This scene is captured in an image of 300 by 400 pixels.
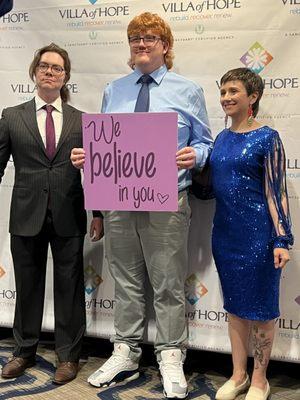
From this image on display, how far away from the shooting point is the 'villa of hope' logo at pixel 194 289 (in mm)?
2477

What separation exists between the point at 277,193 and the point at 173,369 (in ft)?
2.73

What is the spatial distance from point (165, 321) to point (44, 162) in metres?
0.83

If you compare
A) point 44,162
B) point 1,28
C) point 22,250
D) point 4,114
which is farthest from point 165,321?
point 1,28

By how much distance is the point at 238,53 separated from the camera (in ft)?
7.71

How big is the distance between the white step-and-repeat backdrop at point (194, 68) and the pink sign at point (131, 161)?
1.50 feet

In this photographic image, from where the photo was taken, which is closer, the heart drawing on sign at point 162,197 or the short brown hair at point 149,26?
the heart drawing on sign at point 162,197

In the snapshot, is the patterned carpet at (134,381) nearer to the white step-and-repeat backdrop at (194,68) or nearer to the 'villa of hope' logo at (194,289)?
the white step-and-repeat backdrop at (194,68)

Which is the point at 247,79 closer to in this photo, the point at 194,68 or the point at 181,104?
the point at 181,104

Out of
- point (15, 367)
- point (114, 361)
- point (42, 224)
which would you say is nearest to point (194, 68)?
point (42, 224)

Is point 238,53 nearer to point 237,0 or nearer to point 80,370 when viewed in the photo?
point 237,0

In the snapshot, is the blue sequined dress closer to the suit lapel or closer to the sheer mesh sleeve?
the sheer mesh sleeve

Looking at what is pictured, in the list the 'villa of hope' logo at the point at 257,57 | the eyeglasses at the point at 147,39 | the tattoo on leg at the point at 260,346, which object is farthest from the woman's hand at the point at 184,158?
the tattoo on leg at the point at 260,346

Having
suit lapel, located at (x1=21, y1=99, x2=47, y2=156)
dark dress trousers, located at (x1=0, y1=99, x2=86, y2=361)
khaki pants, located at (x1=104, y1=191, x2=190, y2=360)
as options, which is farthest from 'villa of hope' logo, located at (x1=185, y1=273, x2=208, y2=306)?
suit lapel, located at (x1=21, y1=99, x2=47, y2=156)

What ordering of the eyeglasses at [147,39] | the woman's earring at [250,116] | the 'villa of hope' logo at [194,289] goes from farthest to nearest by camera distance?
the 'villa of hope' logo at [194,289] → the eyeglasses at [147,39] → the woman's earring at [250,116]
